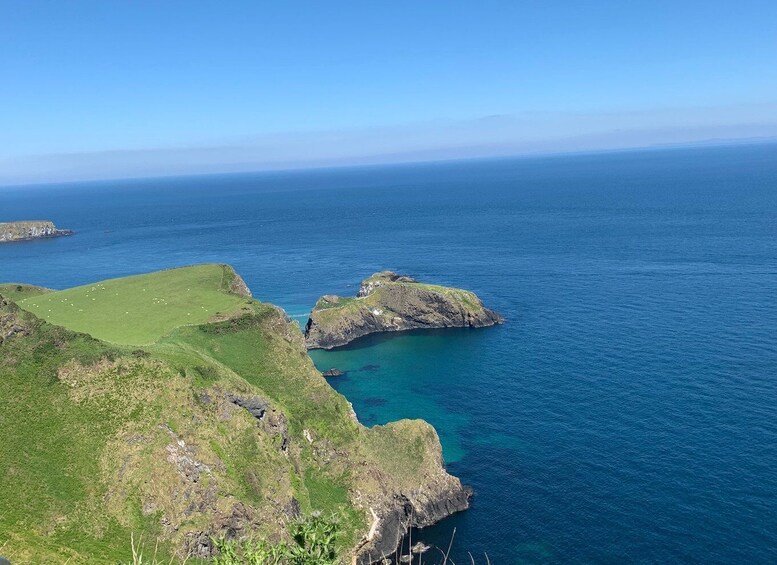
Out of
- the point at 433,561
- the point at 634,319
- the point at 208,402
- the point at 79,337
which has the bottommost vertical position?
the point at 433,561

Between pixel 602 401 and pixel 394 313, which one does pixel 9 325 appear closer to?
pixel 602 401

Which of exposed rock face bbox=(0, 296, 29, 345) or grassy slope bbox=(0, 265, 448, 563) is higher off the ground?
exposed rock face bbox=(0, 296, 29, 345)

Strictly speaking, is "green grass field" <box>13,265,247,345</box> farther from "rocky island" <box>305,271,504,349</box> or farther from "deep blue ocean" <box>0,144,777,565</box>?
"deep blue ocean" <box>0,144,777,565</box>

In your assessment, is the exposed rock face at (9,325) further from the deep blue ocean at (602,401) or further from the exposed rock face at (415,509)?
the deep blue ocean at (602,401)

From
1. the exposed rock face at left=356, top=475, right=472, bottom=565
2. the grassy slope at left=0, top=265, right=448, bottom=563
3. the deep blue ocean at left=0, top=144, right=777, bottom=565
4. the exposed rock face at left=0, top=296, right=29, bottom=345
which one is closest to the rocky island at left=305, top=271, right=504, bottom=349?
the deep blue ocean at left=0, top=144, right=777, bottom=565

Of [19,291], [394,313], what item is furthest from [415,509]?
[19,291]

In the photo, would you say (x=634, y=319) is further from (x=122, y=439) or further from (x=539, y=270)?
(x=122, y=439)

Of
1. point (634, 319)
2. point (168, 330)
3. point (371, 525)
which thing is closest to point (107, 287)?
point (168, 330)
